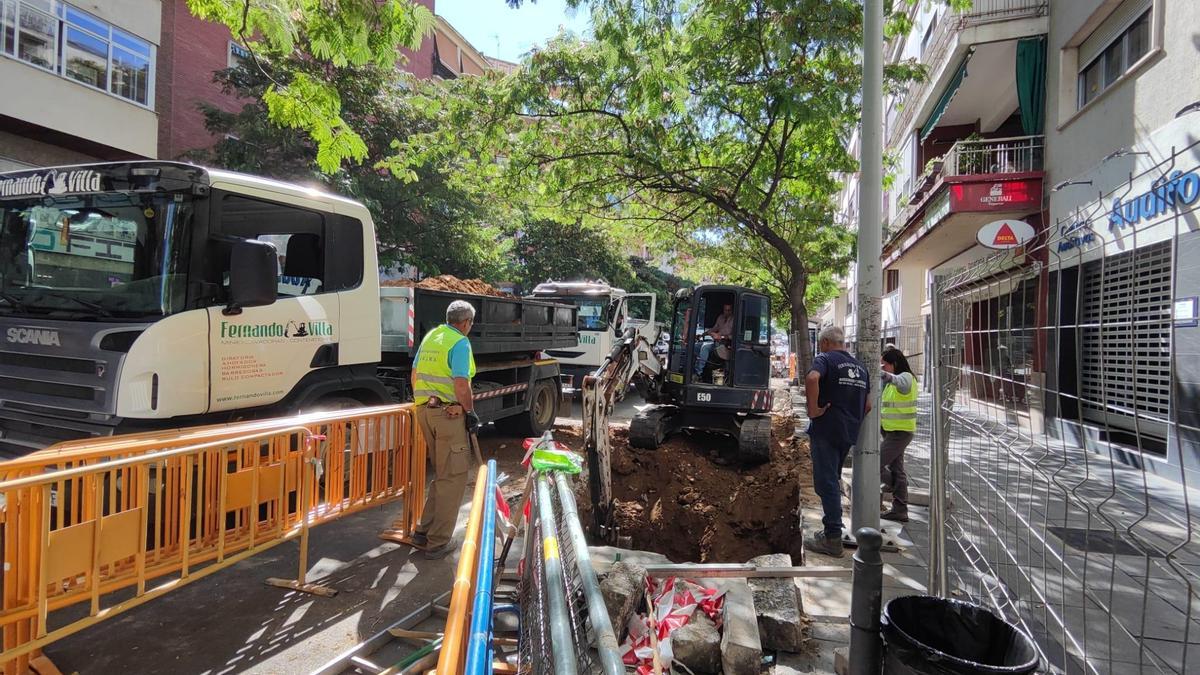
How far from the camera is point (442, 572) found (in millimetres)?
4535

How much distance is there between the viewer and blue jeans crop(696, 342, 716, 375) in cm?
934

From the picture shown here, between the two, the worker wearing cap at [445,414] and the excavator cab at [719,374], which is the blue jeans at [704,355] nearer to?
the excavator cab at [719,374]

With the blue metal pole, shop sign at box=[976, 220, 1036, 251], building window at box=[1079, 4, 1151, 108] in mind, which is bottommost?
the blue metal pole

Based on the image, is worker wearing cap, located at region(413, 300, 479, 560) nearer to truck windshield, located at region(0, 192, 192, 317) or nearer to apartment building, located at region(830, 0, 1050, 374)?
truck windshield, located at region(0, 192, 192, 317)

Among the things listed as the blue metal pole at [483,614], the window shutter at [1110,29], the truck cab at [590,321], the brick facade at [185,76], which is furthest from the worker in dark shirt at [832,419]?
the brick facade at [185,76]

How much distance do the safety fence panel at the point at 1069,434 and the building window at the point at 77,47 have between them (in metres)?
15.6

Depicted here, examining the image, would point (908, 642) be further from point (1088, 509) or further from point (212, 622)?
point (212, 622)

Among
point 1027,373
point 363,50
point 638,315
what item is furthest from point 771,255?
point 1027,373

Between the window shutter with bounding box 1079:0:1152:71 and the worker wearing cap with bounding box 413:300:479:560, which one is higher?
the window shutter with bounding box 1079:0:1152:71

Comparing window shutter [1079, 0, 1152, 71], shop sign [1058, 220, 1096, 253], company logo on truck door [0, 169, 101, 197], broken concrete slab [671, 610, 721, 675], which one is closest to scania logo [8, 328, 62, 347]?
company logo on truck door [0, 169, 101, 197]

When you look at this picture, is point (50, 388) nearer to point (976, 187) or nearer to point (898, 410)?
point (898, 410)

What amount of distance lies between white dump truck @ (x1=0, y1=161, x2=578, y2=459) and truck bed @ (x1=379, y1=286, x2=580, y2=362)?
133 centimetres

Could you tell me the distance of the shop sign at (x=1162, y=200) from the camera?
1.35m

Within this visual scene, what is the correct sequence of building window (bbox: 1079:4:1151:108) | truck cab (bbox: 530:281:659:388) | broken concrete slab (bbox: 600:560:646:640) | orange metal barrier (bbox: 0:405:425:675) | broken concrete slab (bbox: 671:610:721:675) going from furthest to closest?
1. truck cab (bbox: 530:281:659:388)
2. building window (bbox: 1079:4:1151:108)
3. broken concrete slab (bbox: 600:560:646:640)
4. broken concrete slab (bbox: 671:610:721:675)
5. orange metal barrier (bbox: 0:405:425:675)
